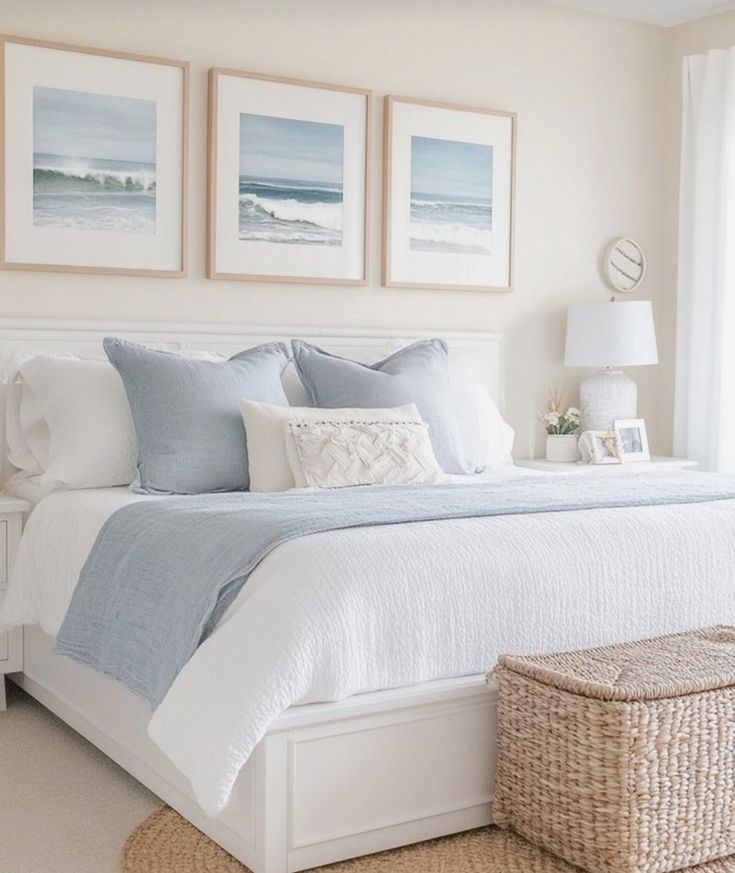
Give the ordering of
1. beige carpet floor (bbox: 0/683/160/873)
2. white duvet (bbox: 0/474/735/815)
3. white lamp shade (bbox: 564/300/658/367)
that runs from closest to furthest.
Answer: white duvet (bbox: 0/474/735/815)
beige carpet floor (bbox: 0/683/160/873)
white lamp shade (bbox: 564/300/658/367)

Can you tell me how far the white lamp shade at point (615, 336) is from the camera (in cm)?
480

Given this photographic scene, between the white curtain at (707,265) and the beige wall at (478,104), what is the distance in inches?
8.7

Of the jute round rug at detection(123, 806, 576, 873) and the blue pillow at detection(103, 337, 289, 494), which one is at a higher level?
the blue pillow at detection(103, 337, 289, 494)

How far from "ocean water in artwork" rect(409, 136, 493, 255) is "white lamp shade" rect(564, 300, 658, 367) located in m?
0.49

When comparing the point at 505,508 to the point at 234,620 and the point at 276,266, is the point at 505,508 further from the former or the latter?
the point at 276,266

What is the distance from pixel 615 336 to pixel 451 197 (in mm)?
832

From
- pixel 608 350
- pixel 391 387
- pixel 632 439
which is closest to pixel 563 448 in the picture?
pixel 632 439

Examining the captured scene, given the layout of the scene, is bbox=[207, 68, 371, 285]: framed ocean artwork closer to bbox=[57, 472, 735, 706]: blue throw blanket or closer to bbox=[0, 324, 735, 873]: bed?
bbox=[57, 472, 735, 706]: blue throw blanket

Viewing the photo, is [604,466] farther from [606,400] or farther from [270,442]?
[270,442]

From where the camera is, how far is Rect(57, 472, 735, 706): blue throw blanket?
8.34 feet

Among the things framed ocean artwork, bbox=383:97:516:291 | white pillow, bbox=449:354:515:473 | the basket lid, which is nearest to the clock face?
framed ocean artwork, bbox=383:97:516:291

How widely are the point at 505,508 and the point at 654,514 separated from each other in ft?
1.20

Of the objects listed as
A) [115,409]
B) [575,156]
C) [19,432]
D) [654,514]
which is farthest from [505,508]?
[575,156]

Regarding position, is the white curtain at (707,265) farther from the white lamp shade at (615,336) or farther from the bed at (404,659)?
the bed at (404,659)
